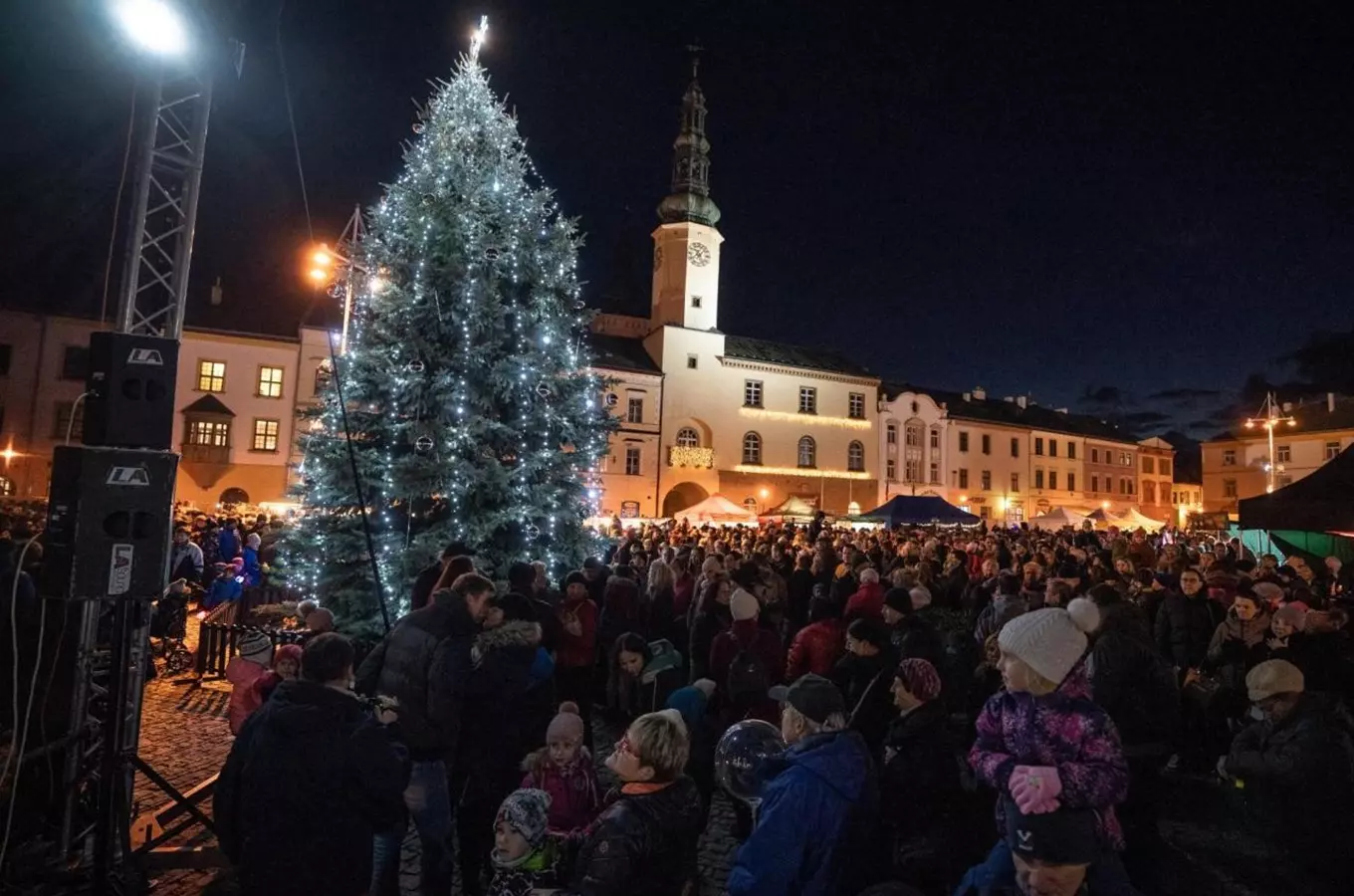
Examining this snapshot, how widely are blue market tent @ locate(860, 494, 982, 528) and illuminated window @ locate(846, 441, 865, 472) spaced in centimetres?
2718

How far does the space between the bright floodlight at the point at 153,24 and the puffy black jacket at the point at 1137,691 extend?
7963mm

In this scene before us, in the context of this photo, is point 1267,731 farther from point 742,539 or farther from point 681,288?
point 681,288

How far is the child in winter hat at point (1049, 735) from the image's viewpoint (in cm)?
253

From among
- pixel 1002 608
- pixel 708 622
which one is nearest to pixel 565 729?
pixel 708 622

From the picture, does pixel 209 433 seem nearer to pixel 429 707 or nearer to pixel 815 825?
pixel 429 707

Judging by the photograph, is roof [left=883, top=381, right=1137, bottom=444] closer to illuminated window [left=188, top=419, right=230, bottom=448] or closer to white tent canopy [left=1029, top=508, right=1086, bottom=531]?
white tent canopy [left=1029, top=508, right=1086, bottom=531]

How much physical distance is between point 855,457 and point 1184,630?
42909 millimetres

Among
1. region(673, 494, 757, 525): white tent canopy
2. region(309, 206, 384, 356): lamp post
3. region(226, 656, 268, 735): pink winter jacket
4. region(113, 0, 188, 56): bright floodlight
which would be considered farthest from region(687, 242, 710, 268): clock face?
region(226, 656, 268, 735): pink winter jacket

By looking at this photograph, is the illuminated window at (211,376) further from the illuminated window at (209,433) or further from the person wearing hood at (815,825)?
the person wearing hood at (815,825)

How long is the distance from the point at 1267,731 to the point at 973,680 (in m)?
3.69

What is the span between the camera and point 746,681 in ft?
18.0

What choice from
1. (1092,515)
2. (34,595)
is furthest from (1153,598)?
(1092,515)

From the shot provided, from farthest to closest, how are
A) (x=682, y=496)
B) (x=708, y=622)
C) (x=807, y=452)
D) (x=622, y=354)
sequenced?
(x=807, y=452)
(x=622, y=354)
(x=682, y=496)
(x=708, y=622)

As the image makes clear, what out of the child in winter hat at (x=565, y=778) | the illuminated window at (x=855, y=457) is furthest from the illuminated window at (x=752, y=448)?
the child in winter hat at (x=565, y=778)
